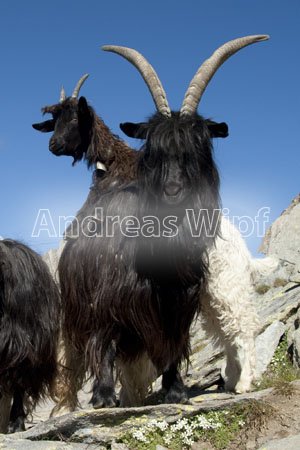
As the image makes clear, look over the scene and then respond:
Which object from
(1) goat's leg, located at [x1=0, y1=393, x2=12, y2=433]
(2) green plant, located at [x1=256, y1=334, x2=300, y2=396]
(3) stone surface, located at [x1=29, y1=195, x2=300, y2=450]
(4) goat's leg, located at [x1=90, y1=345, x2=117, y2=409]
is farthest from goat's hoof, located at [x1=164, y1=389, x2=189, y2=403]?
(1) goat's leg, located at [x1=0, y1=393, x2=12, y2=433]

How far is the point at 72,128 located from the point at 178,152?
2.19 meters

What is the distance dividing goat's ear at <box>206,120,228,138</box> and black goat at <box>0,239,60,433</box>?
6.97ft

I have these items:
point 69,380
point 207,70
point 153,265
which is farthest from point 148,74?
point 69,380

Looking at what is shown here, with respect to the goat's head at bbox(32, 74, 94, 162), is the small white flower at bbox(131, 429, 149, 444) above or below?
below

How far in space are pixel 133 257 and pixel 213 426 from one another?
1462 mm

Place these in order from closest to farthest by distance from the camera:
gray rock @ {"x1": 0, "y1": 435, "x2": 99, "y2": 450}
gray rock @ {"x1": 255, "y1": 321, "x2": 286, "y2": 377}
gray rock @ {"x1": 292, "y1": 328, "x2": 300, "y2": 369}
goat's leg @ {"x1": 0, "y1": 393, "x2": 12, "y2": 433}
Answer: gray rock @ {"x1": 0, "y1": 435, "x2": 99, "y2": 450} → goat's leg @ {"x1": 0, "y1": 393, "x2": 12, "y2": 433} → gray rock @ {"x1": 292, "y1": 328, "x2": 300, "y2": 369} → gray rock @ {"x1": 255, "y1": 321, "x2": 286, "y2": 377}

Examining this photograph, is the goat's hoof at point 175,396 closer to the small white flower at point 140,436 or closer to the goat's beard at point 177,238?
the small white flower at point 140,436

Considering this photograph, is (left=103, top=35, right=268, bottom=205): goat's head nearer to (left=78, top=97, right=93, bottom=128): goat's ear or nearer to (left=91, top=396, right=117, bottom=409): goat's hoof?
(left=78, top=97, right=93, bottom=128): goat's ear

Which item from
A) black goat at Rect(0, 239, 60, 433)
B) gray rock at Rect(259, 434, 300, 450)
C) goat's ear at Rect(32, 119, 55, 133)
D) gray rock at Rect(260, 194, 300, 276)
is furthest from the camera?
gray rock at Rect(260, 194, 300, 276)

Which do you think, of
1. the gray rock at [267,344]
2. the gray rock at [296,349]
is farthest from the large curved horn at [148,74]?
the gray rock at [267,344]

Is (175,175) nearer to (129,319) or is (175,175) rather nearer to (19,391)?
(129,319)

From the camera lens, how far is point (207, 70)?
6.45 meters

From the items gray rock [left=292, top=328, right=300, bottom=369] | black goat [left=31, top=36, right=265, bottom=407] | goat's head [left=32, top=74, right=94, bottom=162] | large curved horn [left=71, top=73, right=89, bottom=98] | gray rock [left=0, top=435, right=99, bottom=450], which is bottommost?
gray rock [left=0, top=435, right=99, bottom=450]

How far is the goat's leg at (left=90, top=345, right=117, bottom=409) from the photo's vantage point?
5430 millimetres
